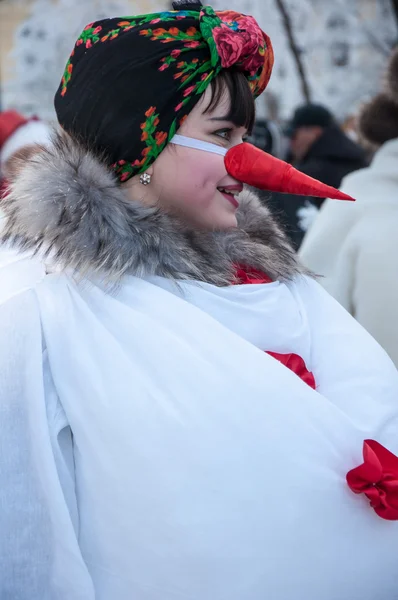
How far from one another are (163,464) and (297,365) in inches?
13.7

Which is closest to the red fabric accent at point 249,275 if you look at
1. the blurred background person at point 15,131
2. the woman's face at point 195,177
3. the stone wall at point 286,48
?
the woman's face at point 195,177

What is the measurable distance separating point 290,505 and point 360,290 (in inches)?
47.3

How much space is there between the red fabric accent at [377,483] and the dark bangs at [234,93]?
0.70 meters

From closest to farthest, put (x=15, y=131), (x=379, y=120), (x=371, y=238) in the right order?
1. (x=371, y=238)
2. (x=379, y=120)
3. (x=15, y=131)

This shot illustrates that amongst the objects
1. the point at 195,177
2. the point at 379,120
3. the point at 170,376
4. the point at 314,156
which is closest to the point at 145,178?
the point at 195,177

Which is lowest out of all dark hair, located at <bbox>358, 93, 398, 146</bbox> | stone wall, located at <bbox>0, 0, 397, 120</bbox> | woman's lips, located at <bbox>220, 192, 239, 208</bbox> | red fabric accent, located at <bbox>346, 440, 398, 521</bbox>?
stone wall, located at <bbox>0, 0, 397, 120</bbox>

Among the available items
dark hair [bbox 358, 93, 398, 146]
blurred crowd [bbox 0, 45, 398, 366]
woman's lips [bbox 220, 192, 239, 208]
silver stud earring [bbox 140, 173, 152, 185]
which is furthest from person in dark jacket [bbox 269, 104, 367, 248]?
silver stud earring [bbox 140, 173, 152, 185]

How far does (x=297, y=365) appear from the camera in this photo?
1.49 m

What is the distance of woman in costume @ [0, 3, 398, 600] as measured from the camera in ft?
4.30

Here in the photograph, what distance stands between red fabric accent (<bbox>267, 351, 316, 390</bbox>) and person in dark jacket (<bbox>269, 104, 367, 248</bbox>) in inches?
54.7

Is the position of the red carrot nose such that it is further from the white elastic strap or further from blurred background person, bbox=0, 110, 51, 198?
blurred background person, bbox=0, 110, 51, 198

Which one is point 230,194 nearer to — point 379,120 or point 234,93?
point 234,93

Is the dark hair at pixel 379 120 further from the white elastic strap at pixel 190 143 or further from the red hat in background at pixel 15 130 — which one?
the red hat in background at pixel 15 130

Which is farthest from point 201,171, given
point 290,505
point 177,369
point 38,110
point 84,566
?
point 38,110
